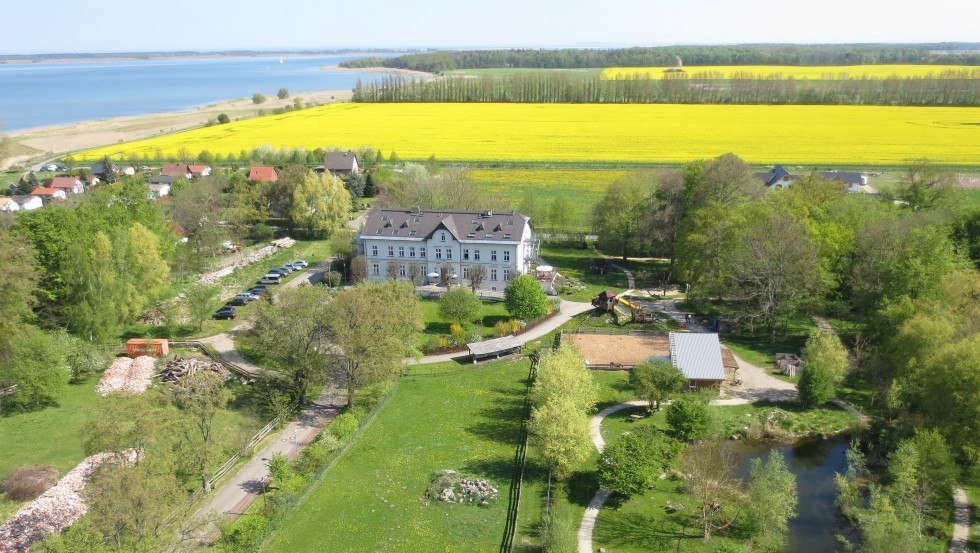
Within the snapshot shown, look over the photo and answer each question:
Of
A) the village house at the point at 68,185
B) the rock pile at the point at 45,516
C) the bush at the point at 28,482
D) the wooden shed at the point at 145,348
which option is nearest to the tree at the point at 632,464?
the rock pile at the point at 45,516

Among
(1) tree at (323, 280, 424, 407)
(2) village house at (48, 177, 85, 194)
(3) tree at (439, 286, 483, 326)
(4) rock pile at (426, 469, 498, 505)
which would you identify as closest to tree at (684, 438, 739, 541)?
(4) rock pile at (426, 469, 498, 505)

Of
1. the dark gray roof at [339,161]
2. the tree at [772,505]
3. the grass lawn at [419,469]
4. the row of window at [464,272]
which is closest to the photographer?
the tree at [772,505]

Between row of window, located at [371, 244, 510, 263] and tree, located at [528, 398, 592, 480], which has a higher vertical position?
row of window, located at [371, 244, 510, 263]

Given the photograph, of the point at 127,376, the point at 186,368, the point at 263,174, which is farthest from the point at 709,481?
the point at 263,174

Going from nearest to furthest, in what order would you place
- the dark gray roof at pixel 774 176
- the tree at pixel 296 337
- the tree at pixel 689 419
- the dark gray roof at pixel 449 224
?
the tree at pixel 689 419 → the tree at pixel 296 337 → the dark gray roof at pixel 449 224 → the dark gray roof at pixel 774 176

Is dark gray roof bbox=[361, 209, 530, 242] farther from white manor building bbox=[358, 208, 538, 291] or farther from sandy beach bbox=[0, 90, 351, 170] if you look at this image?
sandy beach bbox=[0, 90, 351, 170]

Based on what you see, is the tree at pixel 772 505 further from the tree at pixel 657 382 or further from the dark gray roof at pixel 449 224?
A: the dark gray roof at pixel 449 224

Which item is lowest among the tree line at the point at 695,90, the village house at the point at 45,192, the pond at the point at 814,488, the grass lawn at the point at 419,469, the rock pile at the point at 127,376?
the pond at the point at 814,488

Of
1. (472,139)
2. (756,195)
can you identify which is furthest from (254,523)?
(472,139)
